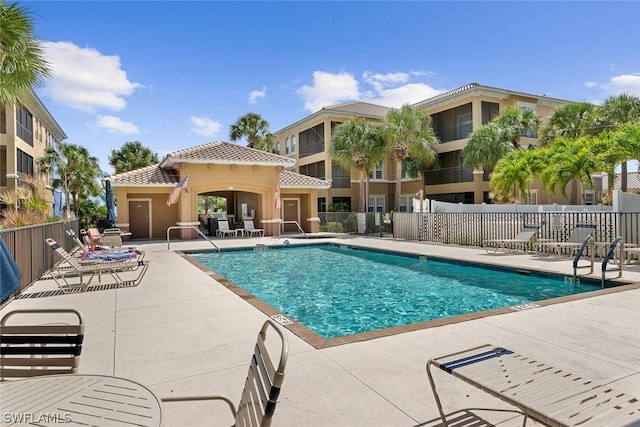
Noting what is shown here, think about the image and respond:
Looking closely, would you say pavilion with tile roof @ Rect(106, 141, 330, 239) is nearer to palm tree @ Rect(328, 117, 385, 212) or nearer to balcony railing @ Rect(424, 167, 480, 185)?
palm tree @ Rect(328, 117, 385, 212)

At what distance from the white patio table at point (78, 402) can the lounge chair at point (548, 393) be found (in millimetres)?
1947

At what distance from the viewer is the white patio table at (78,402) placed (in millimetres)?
1972

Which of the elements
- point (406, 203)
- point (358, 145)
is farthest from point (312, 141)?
point (358, 145)

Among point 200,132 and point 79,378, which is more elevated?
point 200,132

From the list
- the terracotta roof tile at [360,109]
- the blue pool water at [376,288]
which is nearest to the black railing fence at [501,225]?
the blue pool water at [376,288]

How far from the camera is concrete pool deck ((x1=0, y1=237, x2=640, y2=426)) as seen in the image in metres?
3.30

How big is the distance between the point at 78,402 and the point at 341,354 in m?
2.95

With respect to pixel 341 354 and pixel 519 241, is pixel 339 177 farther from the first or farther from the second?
pixel 341 354

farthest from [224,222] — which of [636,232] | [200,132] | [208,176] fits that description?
[200,132]

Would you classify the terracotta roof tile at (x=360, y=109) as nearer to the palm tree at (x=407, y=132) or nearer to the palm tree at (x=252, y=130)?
the palm tree at (x=252, y=130)

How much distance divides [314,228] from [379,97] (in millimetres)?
18731

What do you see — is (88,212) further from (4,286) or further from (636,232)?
(636,232)

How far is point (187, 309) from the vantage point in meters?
6.76

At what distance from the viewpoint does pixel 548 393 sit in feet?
7.83
